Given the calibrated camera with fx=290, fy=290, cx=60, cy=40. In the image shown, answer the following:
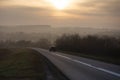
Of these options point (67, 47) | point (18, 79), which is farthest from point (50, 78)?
point (67, 47)

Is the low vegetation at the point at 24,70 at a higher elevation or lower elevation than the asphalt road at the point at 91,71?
lower

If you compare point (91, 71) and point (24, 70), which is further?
point (24, 70)

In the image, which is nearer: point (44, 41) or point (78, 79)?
point (78, 79)

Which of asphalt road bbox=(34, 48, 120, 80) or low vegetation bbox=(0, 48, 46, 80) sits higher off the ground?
asphalt road bbox=(34, 48, 120, 80)

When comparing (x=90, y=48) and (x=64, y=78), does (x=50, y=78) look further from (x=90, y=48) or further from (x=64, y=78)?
(x=90, y=48)

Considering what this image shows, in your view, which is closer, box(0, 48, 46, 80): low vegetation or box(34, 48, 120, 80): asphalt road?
box(34, 48, 120, 80): asphalt road

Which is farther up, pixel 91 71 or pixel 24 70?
pixel 91 71

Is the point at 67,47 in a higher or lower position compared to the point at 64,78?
lower

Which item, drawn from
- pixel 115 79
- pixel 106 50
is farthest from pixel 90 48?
Result: pixel 115 79

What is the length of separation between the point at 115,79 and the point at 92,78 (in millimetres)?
1416

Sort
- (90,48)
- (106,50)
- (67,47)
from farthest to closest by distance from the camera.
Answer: (67,47) → (90,48) → (106,50)

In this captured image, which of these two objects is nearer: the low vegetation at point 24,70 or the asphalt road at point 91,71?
the asphalt road at point 91,71

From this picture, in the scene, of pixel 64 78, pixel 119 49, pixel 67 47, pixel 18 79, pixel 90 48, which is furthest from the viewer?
pixel 67 47

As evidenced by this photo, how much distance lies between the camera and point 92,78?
52.3 ft
